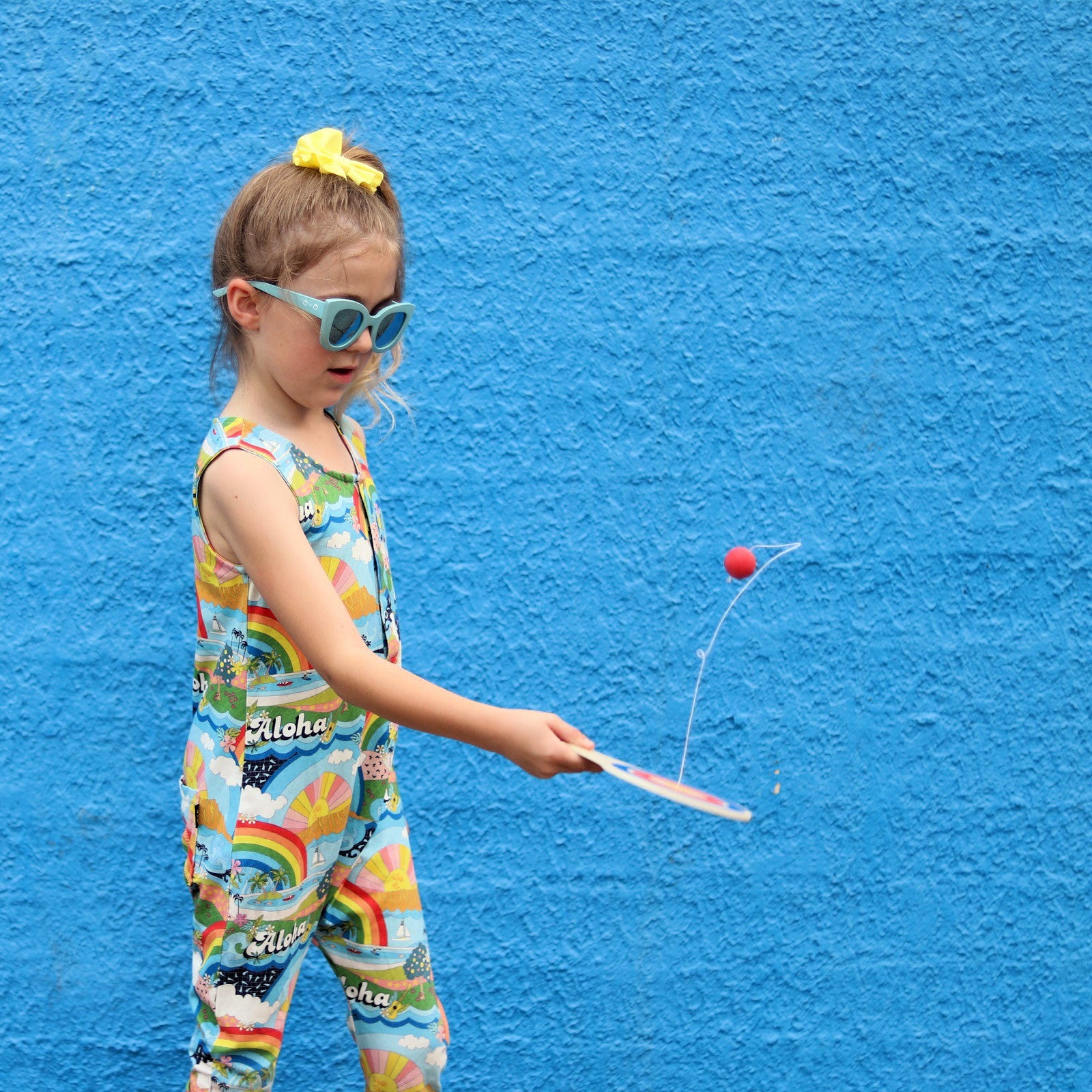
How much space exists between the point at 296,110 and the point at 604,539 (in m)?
0.82

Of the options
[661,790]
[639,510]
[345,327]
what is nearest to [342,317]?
[345,327]

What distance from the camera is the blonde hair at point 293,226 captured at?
1361 millimetres

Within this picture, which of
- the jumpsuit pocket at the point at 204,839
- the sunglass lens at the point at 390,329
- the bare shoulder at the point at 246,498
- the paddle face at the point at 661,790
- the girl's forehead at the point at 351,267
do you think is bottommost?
the jumpsuit pocket at the point at 204,839

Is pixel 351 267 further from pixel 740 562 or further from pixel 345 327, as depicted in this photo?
pixel 740 562

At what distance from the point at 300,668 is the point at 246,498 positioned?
0.71ft

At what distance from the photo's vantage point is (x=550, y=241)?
75.4 inches

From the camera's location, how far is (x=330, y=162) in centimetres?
140

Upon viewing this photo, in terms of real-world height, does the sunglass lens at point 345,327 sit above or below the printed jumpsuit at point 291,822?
above

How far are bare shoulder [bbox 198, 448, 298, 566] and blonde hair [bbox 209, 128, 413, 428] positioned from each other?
0.56 ft

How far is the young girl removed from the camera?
130 centimetres

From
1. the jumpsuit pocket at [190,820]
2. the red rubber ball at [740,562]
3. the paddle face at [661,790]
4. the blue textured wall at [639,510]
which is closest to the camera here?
the paddle face at [661,790]

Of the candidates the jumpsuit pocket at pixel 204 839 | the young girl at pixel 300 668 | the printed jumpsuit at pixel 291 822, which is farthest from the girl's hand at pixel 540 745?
the jumpsuit pocket at pixel 204 839

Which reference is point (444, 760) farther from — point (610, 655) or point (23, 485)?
point (23, 485)

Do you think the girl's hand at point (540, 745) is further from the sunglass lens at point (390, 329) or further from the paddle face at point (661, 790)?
the sunglass lens at point (390, 329)
